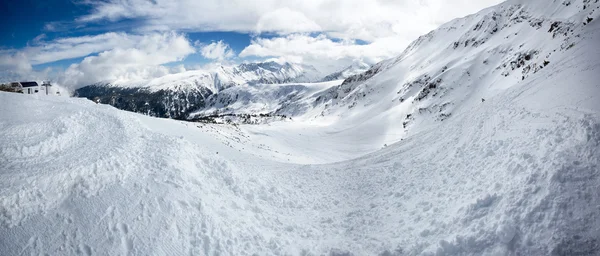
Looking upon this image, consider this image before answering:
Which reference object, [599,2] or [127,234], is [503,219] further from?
[599,2]

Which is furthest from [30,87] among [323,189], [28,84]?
[323,189]

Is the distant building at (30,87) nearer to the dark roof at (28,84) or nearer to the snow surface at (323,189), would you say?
the dark roof at (28,84)

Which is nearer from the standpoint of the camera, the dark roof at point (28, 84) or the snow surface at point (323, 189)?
the snow surface at point (323, 189)

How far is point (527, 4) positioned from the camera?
8262cm

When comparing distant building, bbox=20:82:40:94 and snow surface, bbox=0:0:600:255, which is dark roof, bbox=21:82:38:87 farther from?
snow surface, bbox=0:0:600:255

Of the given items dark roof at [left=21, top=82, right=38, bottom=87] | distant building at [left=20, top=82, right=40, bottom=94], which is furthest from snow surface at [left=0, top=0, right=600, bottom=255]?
dark roof at [left=21, top=82, right=38, bottom=87]

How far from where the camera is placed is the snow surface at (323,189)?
928 cm

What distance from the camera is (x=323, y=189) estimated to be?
1811cm

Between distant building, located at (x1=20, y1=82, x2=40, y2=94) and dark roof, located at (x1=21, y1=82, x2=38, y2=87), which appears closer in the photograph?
distant building, located at (x1=20, y1=82, x2=40, y2=94)

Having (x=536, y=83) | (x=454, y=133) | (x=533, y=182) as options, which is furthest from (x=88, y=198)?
(x=536, y=83)

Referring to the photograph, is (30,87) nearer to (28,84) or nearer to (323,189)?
(28,84)

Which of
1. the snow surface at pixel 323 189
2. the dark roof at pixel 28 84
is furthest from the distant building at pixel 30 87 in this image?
the snow surface at pixel 323 189

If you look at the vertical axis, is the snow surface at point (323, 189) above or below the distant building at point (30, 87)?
below

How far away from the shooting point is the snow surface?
9281 mm
